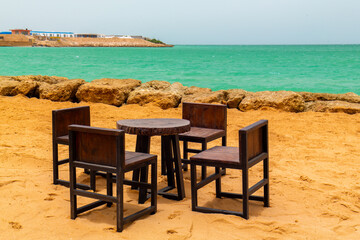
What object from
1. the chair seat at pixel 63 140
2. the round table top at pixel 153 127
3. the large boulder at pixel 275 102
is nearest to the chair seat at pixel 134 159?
the round table top at pixel 153 127

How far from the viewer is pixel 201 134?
4.96 m

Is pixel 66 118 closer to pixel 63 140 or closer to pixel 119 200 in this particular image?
pixel 63 140

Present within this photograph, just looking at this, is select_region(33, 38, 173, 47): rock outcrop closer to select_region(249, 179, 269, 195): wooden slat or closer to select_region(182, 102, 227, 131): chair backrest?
select_region(182, 102, 227, 131): chair backrest

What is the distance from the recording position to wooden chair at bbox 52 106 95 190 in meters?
4.64

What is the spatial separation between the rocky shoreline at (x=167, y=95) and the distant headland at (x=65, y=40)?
105 metres

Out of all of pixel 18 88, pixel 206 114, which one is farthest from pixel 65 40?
pixel 206 114

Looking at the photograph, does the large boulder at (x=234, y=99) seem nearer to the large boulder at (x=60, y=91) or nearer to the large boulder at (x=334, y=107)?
the large boulder at (x=334, y=107)

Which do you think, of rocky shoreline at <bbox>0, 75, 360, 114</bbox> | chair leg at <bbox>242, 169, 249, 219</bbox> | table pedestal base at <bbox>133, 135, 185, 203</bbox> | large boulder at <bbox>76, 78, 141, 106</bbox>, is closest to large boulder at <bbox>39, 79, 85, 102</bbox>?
rocky shoreline at <bbox>0, 75, 360, 114</bbox>

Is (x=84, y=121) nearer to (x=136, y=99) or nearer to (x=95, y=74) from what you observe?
(x=136, y=99)

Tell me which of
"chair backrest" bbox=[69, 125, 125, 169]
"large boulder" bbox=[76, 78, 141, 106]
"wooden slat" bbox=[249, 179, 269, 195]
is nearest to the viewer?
"chair backrest" bbox=[69, 125, 125, 169]

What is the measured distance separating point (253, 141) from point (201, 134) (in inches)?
50.6

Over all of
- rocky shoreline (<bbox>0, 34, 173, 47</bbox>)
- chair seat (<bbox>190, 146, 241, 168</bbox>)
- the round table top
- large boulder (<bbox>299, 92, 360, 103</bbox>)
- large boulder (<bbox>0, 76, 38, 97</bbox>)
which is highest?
rocky shoreline (<bbox>0, 34, 173, 47</bbox>)

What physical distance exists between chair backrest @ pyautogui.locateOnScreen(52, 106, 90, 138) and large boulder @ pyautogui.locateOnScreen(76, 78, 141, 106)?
4.94 m

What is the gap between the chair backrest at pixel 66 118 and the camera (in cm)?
469
